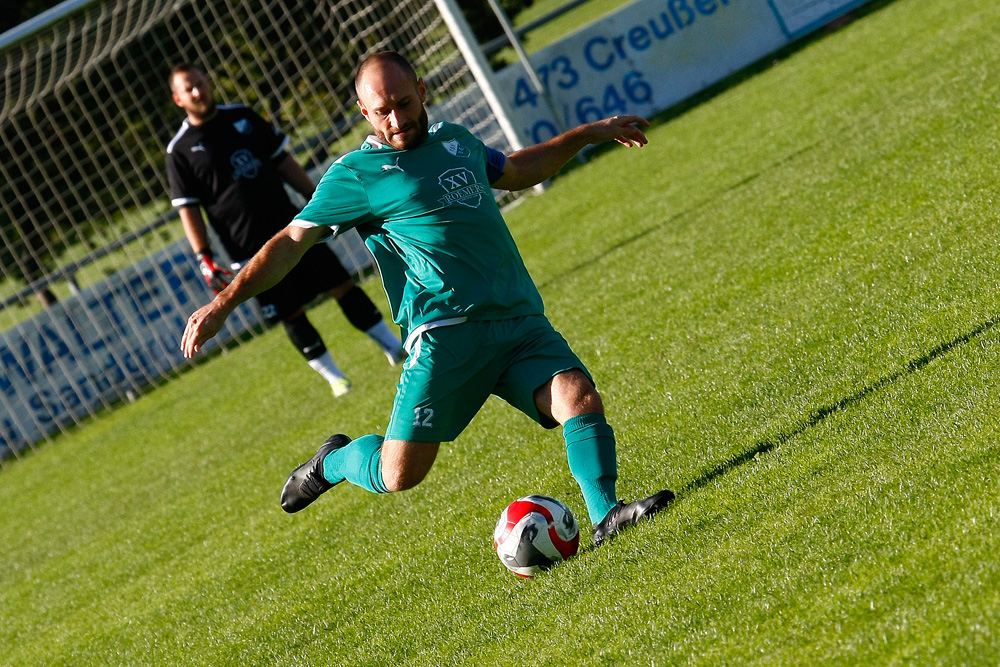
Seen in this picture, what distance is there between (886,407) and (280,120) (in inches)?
472

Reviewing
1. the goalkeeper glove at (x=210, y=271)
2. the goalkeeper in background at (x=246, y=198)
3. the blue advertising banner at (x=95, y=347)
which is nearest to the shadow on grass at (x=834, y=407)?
the goalkeeper in background at (x=246, y=198)

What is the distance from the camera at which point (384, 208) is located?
3924mm

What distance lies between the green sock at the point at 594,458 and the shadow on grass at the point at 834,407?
32cm

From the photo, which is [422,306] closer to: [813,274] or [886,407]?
[886,407]

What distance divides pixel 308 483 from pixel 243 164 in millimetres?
3530

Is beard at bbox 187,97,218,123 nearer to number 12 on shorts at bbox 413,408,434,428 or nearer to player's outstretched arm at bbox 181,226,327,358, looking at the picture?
player's outstretched arm at bbox 181,226,327,358

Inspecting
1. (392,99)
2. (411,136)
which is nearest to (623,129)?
(411,136)

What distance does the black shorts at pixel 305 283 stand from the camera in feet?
25.1

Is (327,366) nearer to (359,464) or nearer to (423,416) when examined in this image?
(359,464)

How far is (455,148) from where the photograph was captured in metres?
4.07

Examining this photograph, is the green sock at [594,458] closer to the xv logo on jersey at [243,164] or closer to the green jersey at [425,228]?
the green jersey at [425,228]

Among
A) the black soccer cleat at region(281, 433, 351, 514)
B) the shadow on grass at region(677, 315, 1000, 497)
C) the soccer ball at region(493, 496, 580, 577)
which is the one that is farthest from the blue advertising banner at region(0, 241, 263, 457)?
the shadow on grass at region(677, 315, 1000, 497)

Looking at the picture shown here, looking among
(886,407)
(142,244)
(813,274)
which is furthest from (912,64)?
(142,244)

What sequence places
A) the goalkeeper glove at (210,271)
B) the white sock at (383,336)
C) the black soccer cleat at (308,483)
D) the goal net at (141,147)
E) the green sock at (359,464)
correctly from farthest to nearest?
the goal net at (141,147) → the white sock at (383,336) → the goalkeeper glove at (210,271) → the black soccer cleat at (308,483) → the green sock at (359,464)
